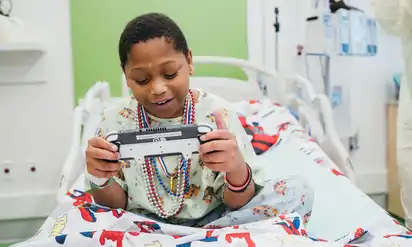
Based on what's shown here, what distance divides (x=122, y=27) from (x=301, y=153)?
42.0 inches

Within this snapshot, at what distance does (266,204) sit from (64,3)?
1.60 m

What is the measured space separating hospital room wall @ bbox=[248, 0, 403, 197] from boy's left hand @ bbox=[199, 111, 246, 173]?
153 cm

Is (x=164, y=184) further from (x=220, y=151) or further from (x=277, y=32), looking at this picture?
(x=277, y=32)

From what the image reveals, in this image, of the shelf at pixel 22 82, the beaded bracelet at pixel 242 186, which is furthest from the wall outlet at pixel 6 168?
the beaded bracelet at pixel 242 186

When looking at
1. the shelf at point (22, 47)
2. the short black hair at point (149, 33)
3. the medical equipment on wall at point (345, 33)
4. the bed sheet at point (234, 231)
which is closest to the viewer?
the bed sheet at point (234, 231)

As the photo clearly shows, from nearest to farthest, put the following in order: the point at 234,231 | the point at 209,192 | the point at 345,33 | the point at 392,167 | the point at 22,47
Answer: the point at 234,231, the point at 209,192, the point at 22,47, the point at 345,33, the point at 392,167

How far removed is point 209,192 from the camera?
3.10 ft

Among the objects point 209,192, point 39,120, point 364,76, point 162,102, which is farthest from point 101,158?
point 364,76

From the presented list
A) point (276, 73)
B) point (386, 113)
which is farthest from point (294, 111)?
point (386, 113)

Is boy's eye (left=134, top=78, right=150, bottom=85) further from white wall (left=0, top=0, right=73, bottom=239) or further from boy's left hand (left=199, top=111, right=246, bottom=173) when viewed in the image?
white wall (left=0, top=0, right=73, bottom=239)

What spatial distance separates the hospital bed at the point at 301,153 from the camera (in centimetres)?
113

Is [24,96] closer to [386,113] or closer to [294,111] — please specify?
[294,111]

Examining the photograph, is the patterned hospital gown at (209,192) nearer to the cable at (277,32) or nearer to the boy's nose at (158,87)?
the boy's nose at (158,87)

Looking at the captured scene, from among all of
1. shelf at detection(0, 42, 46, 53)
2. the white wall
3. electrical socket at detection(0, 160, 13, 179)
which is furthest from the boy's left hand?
electrical socket at detection(0, 160, 13, 179)
